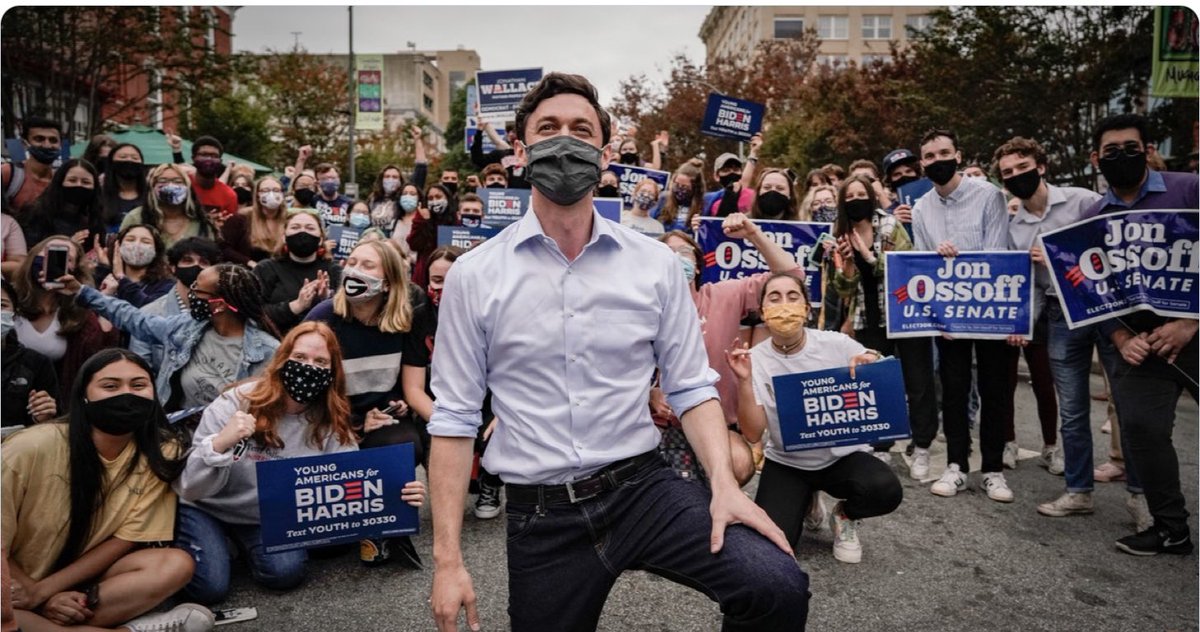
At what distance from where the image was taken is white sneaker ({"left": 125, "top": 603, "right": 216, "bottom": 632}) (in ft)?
12.5

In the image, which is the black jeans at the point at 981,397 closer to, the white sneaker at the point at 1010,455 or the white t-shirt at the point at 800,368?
the white sneaker at the point at 1010,455

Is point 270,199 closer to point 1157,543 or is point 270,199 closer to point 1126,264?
point 1126,264

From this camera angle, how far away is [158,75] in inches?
746

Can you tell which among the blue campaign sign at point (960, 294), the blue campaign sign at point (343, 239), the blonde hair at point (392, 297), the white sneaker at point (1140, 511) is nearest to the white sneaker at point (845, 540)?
the white sneaker at point (1140, 511)

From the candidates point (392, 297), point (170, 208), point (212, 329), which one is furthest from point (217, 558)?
point (170, 208)

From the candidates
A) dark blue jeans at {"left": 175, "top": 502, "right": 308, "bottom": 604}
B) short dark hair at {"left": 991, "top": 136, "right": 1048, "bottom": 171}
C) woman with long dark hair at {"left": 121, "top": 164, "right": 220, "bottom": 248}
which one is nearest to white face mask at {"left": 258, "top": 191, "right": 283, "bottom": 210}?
woman with long dark hair at {"left": 121, "top": 164, "right": 220, "bottom": 248}

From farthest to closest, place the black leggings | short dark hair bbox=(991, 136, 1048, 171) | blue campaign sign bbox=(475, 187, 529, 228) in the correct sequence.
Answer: blue campaign sign bbox=(475, 187, 529, 228)
short dark hair bbox=(991, 136, 1048, 171)
the black leggings

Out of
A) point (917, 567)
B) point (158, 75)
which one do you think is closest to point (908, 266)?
point (917, 567)

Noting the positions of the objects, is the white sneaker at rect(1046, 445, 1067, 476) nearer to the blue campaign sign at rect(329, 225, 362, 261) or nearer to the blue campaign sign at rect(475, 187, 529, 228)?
the blue campaign sign at rect(475, 187, 529, 228)

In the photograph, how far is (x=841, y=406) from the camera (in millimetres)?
4652

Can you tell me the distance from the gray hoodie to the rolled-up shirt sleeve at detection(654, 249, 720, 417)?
254 centimetres

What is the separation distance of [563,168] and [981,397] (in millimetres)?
4451

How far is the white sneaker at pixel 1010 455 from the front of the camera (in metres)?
6.51

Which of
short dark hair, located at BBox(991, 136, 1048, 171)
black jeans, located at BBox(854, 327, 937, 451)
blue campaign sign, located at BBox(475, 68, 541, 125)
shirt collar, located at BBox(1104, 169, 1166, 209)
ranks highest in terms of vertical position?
blue campaign sign, located at BBox(475, 68, 541, 125)
